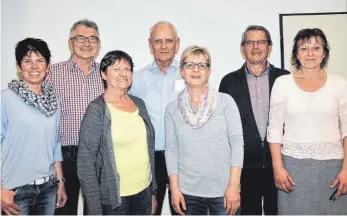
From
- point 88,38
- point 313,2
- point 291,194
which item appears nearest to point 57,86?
point 88,38

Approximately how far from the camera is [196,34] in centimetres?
335

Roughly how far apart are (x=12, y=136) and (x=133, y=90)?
1018 millimetres

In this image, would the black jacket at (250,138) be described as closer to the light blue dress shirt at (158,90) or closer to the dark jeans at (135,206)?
the light blue dress shirt at (158,90)

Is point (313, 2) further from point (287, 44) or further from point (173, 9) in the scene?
point (173, 9)

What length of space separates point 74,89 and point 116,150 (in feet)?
2.68

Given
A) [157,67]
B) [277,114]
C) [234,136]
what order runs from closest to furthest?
[234,136] < [277,114] < [157,67]

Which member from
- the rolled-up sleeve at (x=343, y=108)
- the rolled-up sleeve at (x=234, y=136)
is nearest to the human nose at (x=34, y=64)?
the rolled-up sleeve at (x=234, y=136)

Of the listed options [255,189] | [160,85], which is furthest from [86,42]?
[255,189]

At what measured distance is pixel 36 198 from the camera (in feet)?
6.31

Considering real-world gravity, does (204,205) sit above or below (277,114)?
below

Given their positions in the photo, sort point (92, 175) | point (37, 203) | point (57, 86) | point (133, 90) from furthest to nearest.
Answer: point (133, 90) < point (57, 86) < point (37, 203) < point (92, 175)

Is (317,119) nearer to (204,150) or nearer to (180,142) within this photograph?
(204,150)

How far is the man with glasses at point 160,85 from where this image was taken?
2.46 metres

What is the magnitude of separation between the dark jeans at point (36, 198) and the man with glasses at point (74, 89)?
34 cm
